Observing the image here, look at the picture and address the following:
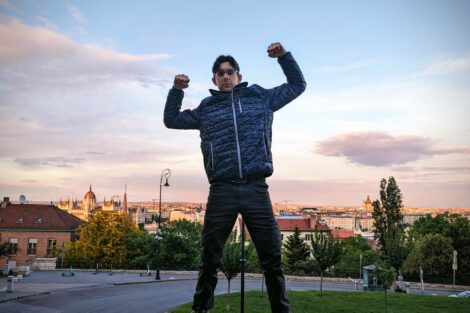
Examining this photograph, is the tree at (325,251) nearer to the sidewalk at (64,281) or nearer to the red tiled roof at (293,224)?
the sidewalk at (64,281)

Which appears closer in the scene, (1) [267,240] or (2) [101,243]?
(1) [267,240]

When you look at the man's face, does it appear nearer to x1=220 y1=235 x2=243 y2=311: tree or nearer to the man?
the man

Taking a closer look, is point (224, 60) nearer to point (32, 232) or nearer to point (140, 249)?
point (140, 249)

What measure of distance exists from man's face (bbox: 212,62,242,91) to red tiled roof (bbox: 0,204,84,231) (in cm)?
5897

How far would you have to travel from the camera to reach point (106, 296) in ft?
77.9

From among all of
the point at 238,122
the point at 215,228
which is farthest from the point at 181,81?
the point at 215,228

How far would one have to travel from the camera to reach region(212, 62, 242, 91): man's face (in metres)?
4.91

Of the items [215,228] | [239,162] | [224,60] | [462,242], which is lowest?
[462,242]

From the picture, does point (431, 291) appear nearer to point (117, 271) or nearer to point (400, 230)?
point (400, 230)

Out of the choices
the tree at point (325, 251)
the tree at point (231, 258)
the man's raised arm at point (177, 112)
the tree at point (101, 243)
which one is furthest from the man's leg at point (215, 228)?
the tree at point (101, 243)

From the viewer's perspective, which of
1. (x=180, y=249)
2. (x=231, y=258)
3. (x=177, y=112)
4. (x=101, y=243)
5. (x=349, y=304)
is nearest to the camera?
(x=177, y=112)

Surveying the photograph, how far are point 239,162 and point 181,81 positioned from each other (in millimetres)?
1193

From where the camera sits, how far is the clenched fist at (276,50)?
462 centimetres

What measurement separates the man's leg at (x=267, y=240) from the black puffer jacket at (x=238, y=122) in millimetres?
293
